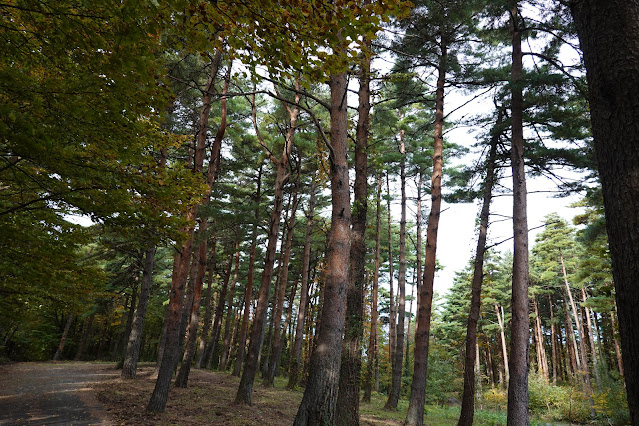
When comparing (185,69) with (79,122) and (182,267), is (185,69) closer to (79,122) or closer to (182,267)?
(182,267)

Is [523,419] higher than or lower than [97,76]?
lower

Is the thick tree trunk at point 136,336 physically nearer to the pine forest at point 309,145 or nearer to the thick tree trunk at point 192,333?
the pine forest at point 309,145

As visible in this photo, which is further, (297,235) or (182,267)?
(297,235)

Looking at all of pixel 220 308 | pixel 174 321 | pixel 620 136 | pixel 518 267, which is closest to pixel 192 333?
pixel 174 321

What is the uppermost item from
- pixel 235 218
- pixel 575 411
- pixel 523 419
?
pixel 235 218

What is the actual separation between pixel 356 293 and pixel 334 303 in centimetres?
302

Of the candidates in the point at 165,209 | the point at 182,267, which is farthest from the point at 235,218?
the point at 165,209

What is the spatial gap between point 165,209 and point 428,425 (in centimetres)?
1078

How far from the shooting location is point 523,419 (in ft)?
24.1

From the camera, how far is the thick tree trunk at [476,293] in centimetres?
975

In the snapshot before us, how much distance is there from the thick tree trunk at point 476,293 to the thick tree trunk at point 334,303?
268 inches

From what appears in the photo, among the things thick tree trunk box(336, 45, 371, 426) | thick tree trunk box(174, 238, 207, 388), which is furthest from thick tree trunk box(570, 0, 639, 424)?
thick tree trunk box(174, 238, 207, 388)

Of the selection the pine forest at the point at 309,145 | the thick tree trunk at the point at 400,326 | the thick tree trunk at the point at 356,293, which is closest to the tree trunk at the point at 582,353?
the pine forest at the point at 309,145

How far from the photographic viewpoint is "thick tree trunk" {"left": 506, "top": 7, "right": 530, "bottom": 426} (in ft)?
24.8
